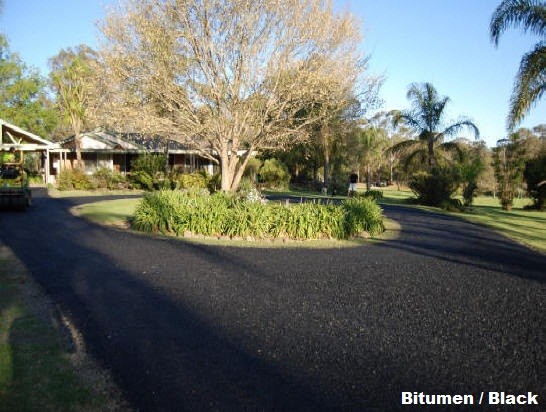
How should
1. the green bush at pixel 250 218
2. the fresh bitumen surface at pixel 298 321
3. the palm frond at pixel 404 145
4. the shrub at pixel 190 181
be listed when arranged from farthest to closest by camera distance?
the palm frond at pixel 404 145, the shrub at pixel 190 181, the green bush at pixel 250 218, the fresh bitumen surface at pixel 298 321

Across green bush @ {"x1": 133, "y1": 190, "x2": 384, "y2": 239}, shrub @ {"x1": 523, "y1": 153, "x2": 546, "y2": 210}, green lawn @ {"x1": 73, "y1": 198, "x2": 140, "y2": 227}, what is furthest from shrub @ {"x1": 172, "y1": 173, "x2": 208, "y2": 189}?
shrub @ {"x1": 523, "y1": 153, "x2": 546, "y2": 210}

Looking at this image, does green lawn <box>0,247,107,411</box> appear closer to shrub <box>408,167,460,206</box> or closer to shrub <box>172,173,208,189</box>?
shrub <box>408,167,460,206</box>

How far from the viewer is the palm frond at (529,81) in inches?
641

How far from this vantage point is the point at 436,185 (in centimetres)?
2761

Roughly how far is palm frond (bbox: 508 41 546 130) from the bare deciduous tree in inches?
232

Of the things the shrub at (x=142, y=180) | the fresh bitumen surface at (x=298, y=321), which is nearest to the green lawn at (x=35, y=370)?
the fresh bitumen surface at (x=298, y=321)

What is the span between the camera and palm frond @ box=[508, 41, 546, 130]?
53.4 feet

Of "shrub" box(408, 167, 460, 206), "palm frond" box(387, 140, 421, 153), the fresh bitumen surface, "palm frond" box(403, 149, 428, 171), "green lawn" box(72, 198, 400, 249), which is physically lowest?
the fresh bitumen surface

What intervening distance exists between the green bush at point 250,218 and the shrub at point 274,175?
25.4m

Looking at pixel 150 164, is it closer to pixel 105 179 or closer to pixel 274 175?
pixel 105 179

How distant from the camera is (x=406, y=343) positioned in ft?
16.5

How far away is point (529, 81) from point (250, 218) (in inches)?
454

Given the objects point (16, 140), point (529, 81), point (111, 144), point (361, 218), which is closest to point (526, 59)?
point (529, 81)

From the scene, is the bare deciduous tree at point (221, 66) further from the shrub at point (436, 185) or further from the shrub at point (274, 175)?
the shrub at point (274, 175)
